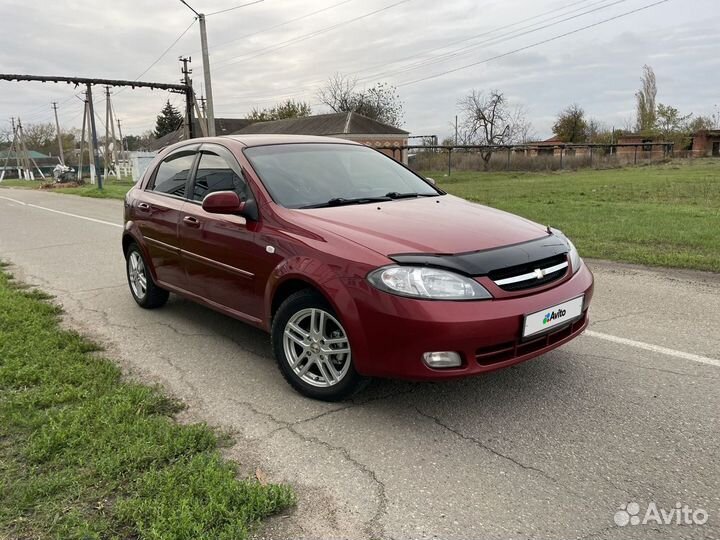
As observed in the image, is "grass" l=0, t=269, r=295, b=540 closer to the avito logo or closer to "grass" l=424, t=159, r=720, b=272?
the avito logo

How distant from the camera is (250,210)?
4.01m

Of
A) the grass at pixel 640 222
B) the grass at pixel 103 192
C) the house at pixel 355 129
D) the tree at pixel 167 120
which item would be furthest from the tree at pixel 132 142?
the grass at pixel 640 222

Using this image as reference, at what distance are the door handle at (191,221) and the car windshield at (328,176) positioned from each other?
69 centimetres

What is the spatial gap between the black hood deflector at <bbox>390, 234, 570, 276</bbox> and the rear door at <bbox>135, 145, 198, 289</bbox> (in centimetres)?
251

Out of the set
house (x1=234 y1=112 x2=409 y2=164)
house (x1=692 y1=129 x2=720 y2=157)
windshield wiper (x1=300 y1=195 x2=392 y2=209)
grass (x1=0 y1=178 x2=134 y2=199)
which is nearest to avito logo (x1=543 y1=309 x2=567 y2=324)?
windshield wiper (x1=300 y1=195 x2=392 y2=209)

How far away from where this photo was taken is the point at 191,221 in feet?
15.3

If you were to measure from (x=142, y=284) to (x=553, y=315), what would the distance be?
4.17 meters

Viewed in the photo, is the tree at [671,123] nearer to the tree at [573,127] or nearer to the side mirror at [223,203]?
the tree at [573,127]

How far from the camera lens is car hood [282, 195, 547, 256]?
3311mm

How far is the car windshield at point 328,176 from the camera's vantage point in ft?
13.5

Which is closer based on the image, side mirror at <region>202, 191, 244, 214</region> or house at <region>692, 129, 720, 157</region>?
side mirror at <region>202, 191, 244, 214</region>

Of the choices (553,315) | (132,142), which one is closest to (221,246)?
(553,315)

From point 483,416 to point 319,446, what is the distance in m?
1.00

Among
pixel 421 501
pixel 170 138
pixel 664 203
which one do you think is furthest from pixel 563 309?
pixel 170 138
